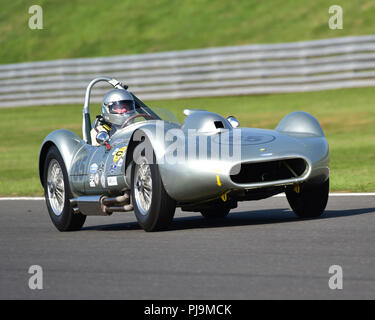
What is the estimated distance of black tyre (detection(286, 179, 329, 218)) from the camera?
8.41 metres

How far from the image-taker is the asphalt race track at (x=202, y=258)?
514 cm

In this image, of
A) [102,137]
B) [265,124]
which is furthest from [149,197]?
[265,124]

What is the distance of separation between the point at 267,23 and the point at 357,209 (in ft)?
65.4

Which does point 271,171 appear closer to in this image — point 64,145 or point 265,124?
point 64,145

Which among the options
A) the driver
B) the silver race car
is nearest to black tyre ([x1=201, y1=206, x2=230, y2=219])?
the silver race car

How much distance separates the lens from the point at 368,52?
72.3 feet

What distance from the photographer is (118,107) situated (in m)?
9.39

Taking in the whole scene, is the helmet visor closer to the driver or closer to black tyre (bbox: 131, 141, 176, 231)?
the driver

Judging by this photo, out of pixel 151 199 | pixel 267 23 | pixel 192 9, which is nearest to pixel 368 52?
pixel 267 23

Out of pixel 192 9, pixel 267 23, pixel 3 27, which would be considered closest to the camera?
Result: pixel 267 23

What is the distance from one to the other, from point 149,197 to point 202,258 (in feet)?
5.77

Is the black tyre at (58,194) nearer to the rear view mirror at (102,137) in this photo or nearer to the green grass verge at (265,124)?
the rear view mirror at (102,137)
